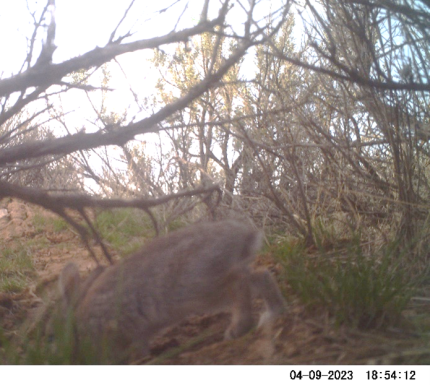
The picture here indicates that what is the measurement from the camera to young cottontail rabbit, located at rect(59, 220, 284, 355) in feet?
8.75

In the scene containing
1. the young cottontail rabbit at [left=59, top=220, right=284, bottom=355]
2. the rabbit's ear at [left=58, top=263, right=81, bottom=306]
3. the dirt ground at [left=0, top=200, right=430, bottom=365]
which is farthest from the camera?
the rabbit's ear at [left=58, top=263, right=81, bottom=306]

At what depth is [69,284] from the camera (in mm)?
3105

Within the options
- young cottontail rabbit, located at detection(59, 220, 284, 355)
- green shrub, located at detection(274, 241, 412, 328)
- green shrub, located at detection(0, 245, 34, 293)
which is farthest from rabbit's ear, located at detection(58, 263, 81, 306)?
green shrub, located at detection(0, 245, 34, 293)

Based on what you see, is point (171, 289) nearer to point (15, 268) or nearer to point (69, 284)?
point (69, 284)

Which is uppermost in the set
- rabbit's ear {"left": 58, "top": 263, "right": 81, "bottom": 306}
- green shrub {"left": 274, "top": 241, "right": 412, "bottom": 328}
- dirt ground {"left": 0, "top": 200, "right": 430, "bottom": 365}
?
rabbit's ear {"left": 58, "top": 263, "right": 81, "bottom": 306}

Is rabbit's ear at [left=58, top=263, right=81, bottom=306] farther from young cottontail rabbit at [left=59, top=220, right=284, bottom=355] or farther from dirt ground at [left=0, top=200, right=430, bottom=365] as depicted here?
dirt ground at [left=0, top=200, right=430, bottom=365]

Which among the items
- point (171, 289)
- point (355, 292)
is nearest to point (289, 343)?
point (355, 292)

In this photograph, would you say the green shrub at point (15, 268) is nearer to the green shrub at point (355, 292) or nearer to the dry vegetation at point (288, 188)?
the dry vegetation at point (288, 188)

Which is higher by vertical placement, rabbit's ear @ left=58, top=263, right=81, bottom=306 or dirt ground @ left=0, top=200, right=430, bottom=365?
rabbit's ear @ left=58, top=263, right=81, bottom=306

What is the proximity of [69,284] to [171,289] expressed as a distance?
795 millimetres

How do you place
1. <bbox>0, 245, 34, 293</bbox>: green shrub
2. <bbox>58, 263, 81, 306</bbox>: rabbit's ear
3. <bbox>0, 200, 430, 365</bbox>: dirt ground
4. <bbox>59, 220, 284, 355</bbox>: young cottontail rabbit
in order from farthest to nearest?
→ 1. <bbox>0, 245, 34, 293</bbox>: green shrub
2. <bbox>58, 263, 81, 306</bbox>: rabbit's ear
3. <bbox>59, 220, 284, 355</bbox>: young cottontail rabbit
4. <bbox>0, 200, 430, 365</bbox>: dirt ground

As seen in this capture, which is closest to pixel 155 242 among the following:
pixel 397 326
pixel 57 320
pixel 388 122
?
pixel 57 320
